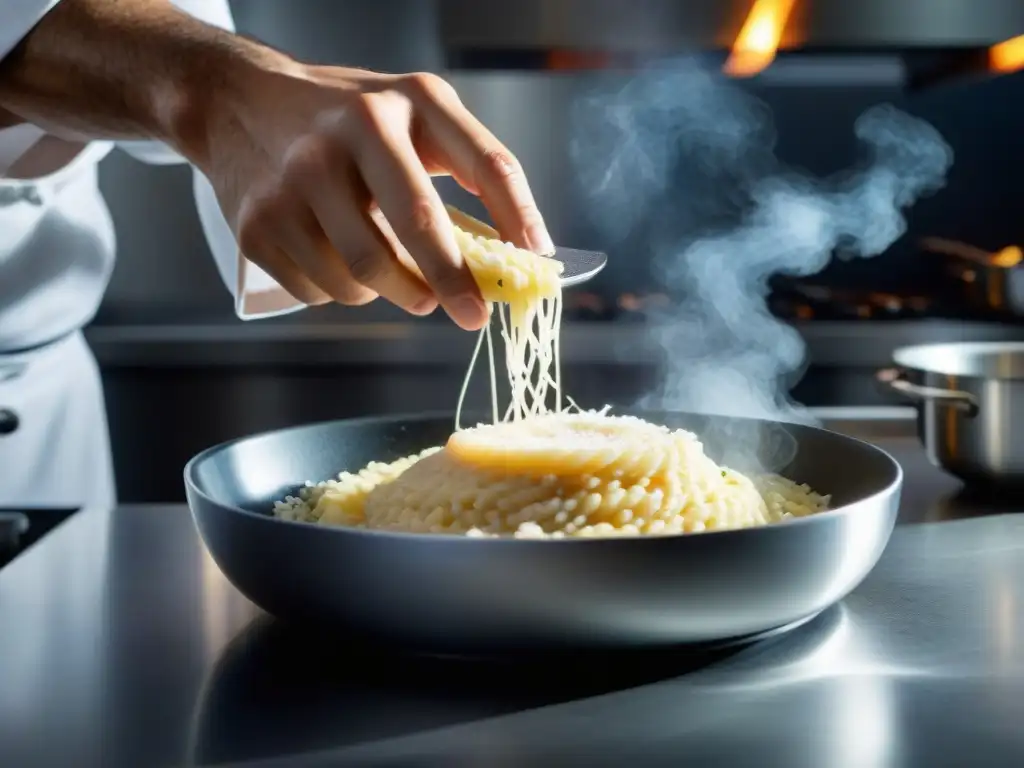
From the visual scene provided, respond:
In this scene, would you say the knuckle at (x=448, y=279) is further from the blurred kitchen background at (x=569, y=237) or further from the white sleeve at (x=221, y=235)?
the blurred kitchen background at (x=569, y=237)

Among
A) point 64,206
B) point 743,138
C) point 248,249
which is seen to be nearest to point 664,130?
point 743,138

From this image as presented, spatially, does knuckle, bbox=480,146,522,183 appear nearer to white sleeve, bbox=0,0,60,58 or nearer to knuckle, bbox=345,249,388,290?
knuckle, bbox=345,249,388,290

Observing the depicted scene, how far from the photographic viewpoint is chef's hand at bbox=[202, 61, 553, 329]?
0.88m

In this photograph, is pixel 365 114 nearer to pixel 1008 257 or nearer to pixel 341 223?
pixel 341 223

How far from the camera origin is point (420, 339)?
269cm

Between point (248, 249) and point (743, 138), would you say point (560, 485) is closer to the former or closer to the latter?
point (248, 249)

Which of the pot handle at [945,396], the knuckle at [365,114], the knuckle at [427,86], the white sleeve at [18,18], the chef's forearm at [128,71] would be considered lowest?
the pot handle at [945,396]

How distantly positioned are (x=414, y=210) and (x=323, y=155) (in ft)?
0.29

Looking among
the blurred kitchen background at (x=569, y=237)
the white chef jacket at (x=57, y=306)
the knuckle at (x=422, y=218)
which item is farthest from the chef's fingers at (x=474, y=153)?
the blurred kitchen background at (x=569, y=237)

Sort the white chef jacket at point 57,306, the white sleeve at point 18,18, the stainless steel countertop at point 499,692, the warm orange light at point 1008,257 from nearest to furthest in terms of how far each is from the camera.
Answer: the stainless steel countertop at point 499,692 → the white sleeve at point 18,18 → the white chef jacket at point 57,306 → the warm orange light at point 1008,257

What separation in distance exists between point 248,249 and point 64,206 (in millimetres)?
1117

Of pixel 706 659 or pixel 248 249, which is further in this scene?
pixel 248 249

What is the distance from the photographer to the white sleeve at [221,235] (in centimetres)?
160

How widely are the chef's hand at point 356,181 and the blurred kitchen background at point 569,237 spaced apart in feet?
5.55
